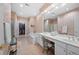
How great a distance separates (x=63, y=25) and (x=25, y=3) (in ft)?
2.90

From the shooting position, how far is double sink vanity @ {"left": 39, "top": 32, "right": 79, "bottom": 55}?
1768mm

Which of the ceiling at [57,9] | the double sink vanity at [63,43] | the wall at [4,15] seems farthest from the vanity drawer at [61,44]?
the wall at [4,15]

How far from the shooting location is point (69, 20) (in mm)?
2018

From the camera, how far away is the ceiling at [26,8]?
6.74ft

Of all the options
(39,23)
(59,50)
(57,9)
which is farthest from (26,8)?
(59,50)

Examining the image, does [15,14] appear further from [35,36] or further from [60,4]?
[60,4]

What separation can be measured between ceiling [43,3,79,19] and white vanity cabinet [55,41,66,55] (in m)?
0.59

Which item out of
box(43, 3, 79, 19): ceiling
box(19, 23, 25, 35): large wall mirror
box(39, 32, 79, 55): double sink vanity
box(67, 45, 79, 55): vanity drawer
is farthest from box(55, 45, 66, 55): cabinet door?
box(19, 23, 25, 35): large wall mirror

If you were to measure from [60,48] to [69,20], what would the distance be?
0.58m

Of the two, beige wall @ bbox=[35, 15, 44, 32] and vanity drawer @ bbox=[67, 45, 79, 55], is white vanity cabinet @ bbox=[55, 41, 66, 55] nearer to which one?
vanity drawer @ bbox=[67, 45, 79, 55]

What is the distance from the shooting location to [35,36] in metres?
2.34

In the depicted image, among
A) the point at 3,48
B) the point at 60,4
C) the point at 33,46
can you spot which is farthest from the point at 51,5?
the point at 3,48

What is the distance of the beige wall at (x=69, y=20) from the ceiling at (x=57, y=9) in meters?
0.08

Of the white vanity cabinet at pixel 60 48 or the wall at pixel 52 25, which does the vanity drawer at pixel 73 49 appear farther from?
the wall at pixel 52 25
